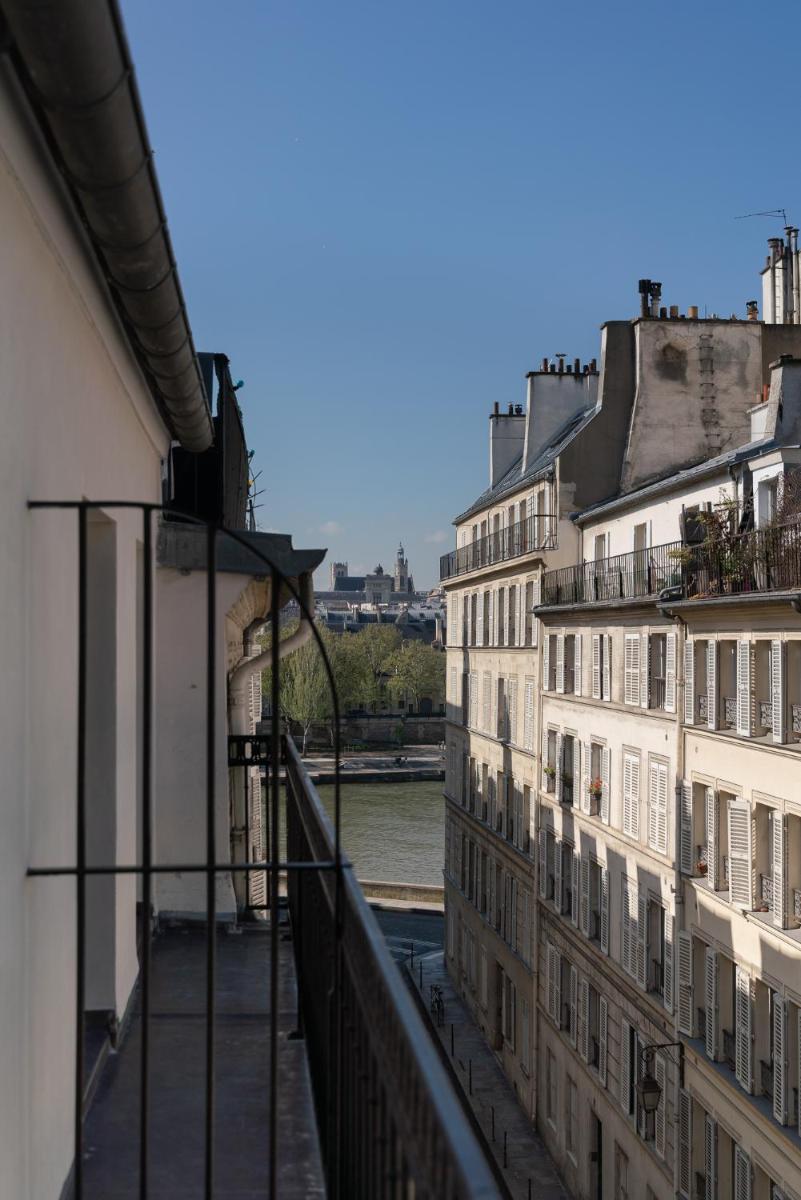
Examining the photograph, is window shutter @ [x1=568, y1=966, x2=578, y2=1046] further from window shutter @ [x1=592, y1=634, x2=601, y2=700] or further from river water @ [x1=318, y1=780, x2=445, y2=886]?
river water @ [x1=318, y1=780, x2=445, y2=886]

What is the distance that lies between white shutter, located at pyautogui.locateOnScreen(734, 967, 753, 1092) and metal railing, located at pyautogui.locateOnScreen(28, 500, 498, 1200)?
43.4 ft

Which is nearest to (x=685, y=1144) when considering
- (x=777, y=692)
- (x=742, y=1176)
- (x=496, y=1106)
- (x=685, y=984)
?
(x=742, y=1176)

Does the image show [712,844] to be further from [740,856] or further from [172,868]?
[172,868]

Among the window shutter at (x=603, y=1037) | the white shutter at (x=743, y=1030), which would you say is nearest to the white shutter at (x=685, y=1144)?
the white shutter at (x=743, y=1030)

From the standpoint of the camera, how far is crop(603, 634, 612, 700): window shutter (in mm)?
24484

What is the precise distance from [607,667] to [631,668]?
5.47ft

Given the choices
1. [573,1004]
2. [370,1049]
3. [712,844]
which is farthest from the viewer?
[573,1004]

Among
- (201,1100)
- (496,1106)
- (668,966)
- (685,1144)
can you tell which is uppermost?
(201,1100)

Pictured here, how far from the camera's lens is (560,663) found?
28234mm

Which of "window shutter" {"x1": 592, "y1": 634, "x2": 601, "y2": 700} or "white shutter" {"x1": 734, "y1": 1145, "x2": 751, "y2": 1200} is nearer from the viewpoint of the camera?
"white shutter" {"x1": 734, "y1": 1145, "x2": 751, "y2": 1200}

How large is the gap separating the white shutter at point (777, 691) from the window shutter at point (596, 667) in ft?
26.6

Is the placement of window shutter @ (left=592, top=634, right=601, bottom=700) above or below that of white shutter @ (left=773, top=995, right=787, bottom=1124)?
above

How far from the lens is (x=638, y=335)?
29.0 metres

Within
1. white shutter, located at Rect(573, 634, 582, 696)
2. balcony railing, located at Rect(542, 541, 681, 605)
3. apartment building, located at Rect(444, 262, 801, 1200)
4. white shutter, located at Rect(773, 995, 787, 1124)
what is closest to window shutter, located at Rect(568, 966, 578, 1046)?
apartment building, located at Rect(444, 262, 801, 1200)
